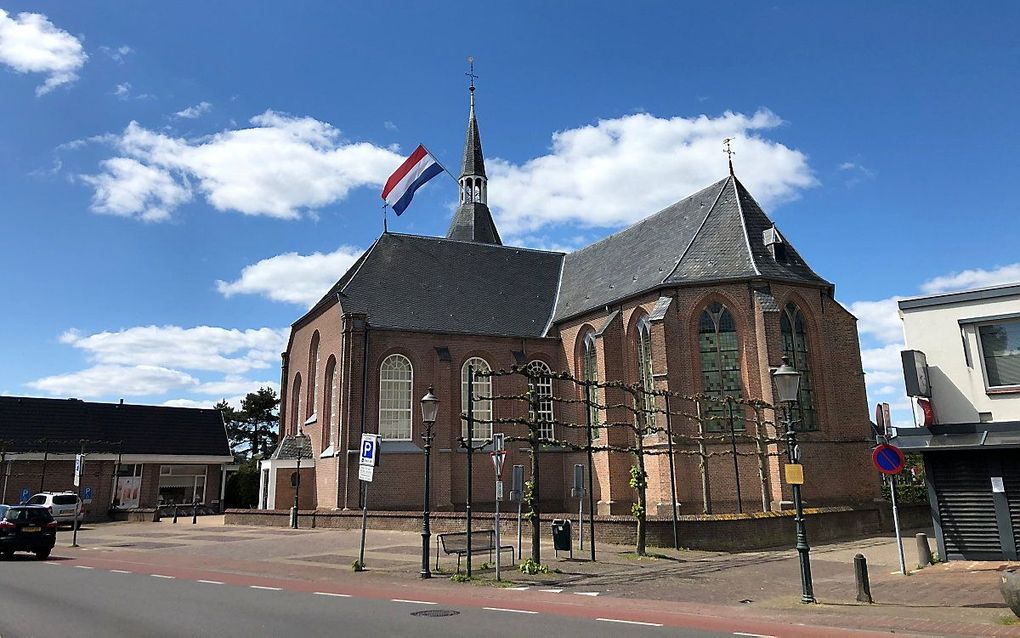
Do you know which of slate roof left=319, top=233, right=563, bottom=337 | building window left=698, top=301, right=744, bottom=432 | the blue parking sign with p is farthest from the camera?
slate roof left=319, top=233, right=563, bottom=337

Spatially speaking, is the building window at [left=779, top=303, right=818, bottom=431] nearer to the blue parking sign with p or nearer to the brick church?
the brick church

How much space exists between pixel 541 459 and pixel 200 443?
998 inches

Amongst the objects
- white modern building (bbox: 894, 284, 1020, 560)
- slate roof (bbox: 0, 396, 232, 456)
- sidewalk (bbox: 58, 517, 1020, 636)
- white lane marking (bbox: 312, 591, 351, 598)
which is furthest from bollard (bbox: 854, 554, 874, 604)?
slate roof (bbox: 0, 396, 232, 456)

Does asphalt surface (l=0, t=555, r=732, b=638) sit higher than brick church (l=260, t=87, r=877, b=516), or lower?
lower

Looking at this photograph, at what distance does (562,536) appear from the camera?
1800 cm

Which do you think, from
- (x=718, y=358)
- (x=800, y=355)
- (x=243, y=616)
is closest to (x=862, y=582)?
(x=243, y=616)

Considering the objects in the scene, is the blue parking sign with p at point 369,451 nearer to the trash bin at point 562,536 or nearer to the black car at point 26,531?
the trash bin at point 562,536

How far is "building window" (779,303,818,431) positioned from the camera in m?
27.6

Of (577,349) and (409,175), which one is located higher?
(409,175)

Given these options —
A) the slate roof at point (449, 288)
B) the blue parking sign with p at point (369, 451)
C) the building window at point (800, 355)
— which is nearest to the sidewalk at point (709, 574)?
the blue parking sign with p at point (369, 451)

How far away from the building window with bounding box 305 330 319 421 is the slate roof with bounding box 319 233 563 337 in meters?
2.89

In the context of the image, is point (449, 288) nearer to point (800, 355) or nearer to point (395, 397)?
point (395, 397)

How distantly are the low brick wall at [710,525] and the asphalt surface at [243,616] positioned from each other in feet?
31.8

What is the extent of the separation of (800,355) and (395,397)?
18083mm
